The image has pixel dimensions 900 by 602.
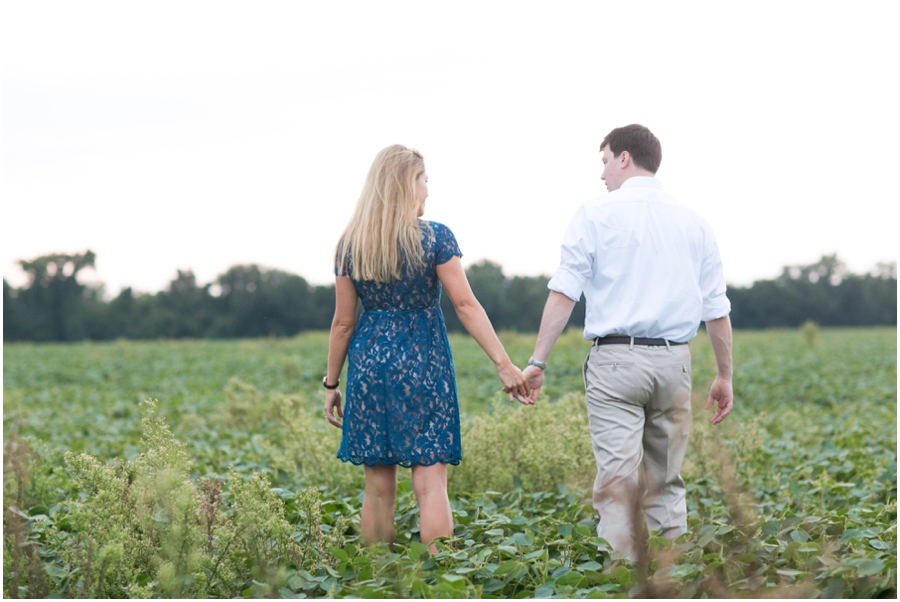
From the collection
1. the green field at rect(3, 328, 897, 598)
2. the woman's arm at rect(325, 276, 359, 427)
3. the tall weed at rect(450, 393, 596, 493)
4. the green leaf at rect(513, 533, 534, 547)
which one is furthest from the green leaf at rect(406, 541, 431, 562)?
the tall weed at rect(450, 393, 596, 493)

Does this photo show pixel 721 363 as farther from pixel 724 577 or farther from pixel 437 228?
pixel 437 228

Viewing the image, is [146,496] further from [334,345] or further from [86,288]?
[86,288]

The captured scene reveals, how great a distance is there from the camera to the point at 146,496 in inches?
121

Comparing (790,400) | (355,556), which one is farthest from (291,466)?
(790,400)

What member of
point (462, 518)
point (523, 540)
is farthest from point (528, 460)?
point (523, 540)

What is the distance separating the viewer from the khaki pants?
335 cm

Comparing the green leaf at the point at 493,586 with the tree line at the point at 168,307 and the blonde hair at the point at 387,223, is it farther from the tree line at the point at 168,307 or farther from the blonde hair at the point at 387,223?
the tree line at the point at 168,307

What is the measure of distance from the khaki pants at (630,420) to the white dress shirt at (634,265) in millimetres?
117

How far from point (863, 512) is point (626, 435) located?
198 centimetres

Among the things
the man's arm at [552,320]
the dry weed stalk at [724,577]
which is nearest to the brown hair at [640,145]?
the man's arm at [552,320]

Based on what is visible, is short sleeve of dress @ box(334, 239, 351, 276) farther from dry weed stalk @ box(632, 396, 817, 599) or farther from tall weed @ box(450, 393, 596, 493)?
tall weed @ box(450, 393, 596, 493)

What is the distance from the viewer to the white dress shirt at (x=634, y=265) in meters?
3.36

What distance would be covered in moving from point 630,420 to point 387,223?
1373 mm

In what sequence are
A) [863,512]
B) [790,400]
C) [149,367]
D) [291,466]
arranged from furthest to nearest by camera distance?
1. [149,367]
2. [790,400]
3. [291,466]
4. [863,512]
